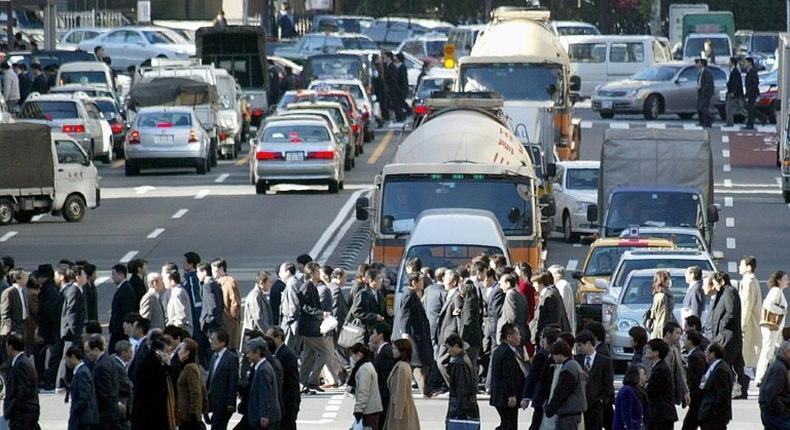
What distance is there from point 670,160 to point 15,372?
1944 cm

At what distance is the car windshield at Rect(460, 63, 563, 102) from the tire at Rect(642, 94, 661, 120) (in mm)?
14207

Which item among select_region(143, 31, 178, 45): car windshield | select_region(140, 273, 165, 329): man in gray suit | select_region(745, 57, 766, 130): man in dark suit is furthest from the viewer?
select_region(143, 31, 178, 45): car windshield

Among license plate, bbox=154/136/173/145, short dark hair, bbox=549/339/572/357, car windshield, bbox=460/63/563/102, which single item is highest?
short dark hair, bbox=549/339/572/357

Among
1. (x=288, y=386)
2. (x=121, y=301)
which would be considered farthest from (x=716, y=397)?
(x=121, y=301)

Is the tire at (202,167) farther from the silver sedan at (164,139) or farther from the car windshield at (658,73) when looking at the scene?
the car windshield at (658,73)

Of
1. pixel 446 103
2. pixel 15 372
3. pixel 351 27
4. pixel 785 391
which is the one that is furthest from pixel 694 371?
pixel 351 27

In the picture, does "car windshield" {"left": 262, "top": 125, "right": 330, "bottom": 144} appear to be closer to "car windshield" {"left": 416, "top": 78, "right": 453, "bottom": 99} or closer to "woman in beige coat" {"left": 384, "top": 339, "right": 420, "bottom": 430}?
"car windshield" {"left": 416, "top": 78, "right": 453, "bottom": 99}

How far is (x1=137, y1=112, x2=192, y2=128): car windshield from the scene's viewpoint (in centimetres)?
4744

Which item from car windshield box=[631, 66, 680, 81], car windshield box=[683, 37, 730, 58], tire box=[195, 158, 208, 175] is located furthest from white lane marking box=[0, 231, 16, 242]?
car windshield box=[683, 37, 730, 58]

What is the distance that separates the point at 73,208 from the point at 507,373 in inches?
860

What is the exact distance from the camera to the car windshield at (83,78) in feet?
191

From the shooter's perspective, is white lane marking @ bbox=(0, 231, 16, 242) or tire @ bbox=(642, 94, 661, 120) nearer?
white lane marking @ bbox=(0, 231, 16, 242)

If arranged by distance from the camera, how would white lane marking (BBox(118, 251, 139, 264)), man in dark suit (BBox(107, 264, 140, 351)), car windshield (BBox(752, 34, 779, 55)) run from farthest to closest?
car windshield (BBox(752, 34, 779, 55)) < white lane marking (BBox(118, 251, 139, 264)) < man in dark suit (BBox(107, 264, 140, 351))

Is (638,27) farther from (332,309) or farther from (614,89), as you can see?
(332,309)
